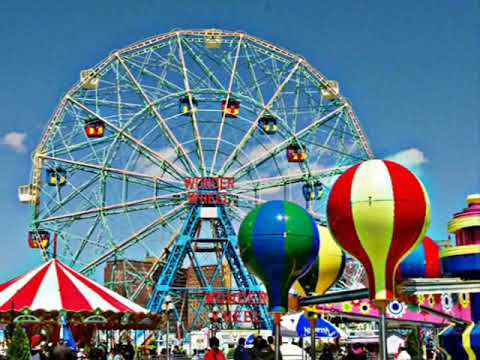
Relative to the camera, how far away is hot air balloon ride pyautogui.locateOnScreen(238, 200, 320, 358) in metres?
14.6

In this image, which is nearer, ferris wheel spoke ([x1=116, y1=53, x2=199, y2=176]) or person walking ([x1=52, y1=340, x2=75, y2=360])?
person walking ([x1=52, y1=340, x2=75, y2=360])

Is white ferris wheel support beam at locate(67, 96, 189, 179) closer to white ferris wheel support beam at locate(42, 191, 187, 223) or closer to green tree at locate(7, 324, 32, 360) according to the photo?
white ferris wheel support beam at locate(42, 191, 187, 223)

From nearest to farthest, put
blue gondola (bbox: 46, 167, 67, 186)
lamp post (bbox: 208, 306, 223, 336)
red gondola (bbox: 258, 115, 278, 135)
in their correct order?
lamp post (bbox: 208, 306, 223, 336) < blue gondola (bbox: 46, 167, 67, 186) < red gondola (bbox: 258, 115, 278, 135)

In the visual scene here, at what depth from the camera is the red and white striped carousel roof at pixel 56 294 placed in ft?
57.0

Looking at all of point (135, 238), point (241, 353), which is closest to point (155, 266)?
point (135, 238)

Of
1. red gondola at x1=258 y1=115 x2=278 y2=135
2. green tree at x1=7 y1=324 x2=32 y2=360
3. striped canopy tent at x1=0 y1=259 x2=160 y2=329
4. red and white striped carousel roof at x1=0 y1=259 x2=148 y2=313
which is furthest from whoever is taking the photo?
red gondola at x1=258 y1=115 x2=278 y2=135

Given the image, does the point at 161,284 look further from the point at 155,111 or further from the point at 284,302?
the point at 284,302

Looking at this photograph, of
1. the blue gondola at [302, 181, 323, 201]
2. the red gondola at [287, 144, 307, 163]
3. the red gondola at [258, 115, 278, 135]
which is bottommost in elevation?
the blue gondola at [302, 181, 323, 201]

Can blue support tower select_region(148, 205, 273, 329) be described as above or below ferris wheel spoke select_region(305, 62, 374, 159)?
below

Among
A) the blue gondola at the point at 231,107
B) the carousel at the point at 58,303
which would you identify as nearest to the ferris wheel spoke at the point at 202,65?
the blue gondola at the point at 231,107

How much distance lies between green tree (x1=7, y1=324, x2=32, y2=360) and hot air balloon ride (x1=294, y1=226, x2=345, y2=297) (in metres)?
5.85

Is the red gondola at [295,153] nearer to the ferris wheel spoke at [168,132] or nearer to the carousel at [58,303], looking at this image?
the ferris wheel spoke at [168,132]

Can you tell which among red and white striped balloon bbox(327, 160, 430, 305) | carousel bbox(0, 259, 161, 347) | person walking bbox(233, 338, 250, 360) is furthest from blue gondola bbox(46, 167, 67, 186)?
red and white striped balloon bbox(327, 160, 430, 305)

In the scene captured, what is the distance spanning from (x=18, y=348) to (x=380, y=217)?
24.9 ft
